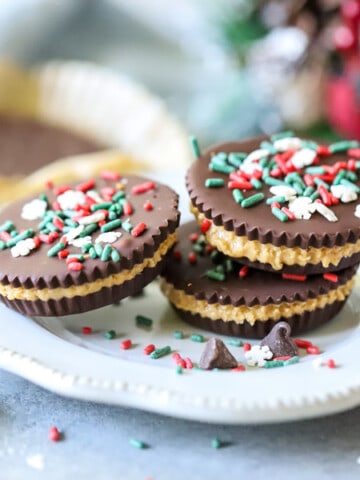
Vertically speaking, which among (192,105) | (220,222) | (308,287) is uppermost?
(220,222)

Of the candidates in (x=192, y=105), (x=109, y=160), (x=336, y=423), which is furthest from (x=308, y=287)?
(x=192, y=105)

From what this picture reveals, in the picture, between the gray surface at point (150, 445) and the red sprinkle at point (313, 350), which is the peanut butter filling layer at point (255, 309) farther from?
the gray surface at point (150, 445)

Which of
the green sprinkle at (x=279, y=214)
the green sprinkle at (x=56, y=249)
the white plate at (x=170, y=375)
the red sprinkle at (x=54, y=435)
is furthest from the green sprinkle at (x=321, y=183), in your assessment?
the red sprinkle at (x=54, y=435)

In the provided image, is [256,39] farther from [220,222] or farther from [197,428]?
[197,428]

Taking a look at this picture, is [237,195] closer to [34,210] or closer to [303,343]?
[303,343]

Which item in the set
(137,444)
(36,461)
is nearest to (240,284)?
(137,444)

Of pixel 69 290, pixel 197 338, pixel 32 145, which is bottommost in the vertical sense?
pixel 32 145
